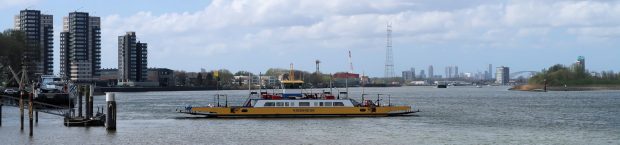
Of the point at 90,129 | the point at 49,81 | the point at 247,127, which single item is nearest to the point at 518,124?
the point at 247,127

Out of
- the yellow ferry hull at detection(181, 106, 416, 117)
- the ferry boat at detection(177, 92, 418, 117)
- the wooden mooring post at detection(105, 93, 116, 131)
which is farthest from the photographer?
the ferry boat at detection(177, 92, 418, 117)

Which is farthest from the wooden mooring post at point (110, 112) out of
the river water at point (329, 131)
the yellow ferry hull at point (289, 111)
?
the yellow ferry hull at point (289, 111)

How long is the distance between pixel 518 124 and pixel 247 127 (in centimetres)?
2418

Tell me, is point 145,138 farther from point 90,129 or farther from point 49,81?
point 49,81

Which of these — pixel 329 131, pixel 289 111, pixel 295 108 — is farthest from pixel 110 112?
pixel 295 108

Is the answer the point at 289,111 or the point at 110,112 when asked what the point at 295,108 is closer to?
the point at 289,111

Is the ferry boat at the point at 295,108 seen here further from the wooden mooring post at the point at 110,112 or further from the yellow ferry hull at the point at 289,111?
the wooden mooring post at the point at 110,112

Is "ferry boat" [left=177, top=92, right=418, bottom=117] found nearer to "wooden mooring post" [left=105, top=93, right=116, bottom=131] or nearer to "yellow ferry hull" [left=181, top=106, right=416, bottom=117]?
"yellow ferry hull" [left=181, top=106, right=416, bottom=117]

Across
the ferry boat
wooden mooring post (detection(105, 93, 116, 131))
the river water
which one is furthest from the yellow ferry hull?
wooden mooring post (detection(105, 93, 116, 131))

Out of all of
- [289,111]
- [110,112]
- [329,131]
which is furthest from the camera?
[289,111]

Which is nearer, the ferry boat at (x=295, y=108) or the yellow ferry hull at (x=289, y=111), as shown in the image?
the yellow ferry hull at (x=289, y=111)

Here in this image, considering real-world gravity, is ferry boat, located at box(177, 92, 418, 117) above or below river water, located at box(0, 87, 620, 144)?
above

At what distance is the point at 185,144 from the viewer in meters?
57.5

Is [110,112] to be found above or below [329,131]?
above
